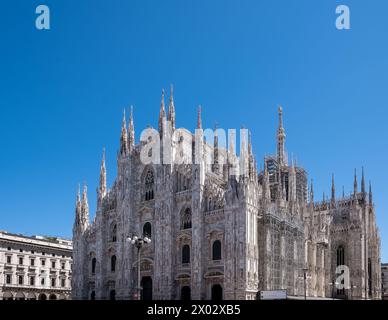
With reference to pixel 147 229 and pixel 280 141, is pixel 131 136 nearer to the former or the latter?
pixel 147 229

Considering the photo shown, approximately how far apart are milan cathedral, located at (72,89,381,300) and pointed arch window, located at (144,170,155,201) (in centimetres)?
12

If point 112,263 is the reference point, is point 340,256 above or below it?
above

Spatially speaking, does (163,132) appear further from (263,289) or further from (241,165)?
(263,289)

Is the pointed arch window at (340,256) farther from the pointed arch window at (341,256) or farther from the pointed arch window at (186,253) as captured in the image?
the pointed arch window at (186,253)

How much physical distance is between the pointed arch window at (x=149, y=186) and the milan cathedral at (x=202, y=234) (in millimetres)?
124

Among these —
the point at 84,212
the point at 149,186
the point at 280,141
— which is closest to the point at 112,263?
the point at 84,212

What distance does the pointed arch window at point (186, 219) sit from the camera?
58.4 m

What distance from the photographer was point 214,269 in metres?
54.8

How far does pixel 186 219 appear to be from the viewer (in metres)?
58.7

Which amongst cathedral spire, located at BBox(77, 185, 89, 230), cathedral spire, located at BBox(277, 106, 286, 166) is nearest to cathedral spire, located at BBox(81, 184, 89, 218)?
cathedral spire, located at BBox(77, 185, 89, 230)

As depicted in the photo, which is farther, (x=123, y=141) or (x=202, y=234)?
(x=123, y=141)

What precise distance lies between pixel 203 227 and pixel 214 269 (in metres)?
4.60

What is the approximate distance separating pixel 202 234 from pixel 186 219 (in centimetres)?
335

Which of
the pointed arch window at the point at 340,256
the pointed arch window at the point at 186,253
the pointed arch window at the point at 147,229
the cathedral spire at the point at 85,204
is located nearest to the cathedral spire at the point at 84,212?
the cathedral spire at the point at 85,204
